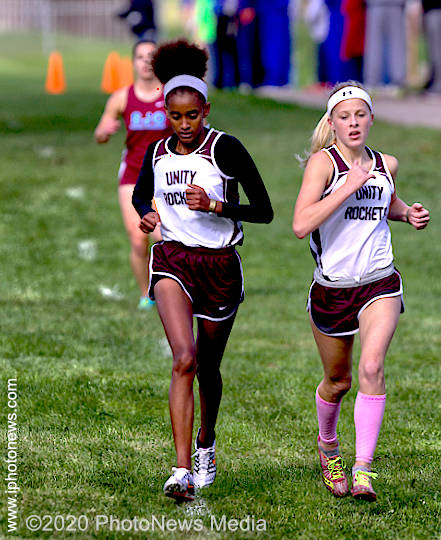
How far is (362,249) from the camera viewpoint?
17.6 feet

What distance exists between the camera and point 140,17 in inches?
1008

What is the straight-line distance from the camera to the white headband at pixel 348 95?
213 inches

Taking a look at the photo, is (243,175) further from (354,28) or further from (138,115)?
(354,28)

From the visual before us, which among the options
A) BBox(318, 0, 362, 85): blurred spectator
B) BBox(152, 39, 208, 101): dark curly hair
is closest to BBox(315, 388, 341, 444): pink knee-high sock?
BBox(152, 39, 208, 101): dark curly hair

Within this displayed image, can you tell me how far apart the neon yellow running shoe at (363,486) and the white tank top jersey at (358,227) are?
3.02 feet

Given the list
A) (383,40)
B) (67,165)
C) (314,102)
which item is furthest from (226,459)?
(314,102)

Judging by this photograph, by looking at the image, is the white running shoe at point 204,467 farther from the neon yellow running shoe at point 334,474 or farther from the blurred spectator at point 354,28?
the blurred spectator at point 354,28

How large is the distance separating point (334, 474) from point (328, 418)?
0.28 m

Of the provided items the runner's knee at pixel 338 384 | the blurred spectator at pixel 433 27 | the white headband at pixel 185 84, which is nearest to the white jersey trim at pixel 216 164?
the white headband at pixel 185 84

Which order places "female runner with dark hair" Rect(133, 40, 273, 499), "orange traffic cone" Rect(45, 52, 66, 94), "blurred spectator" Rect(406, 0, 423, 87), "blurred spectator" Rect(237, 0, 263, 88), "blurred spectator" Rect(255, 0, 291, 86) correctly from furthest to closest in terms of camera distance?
"orange traffic cone" Rect(45, 52, 66, 94) → "blurred spectator" Rect(237, 0, 263, 88) → "blurred spectator" Rect(255, 0, 291, 86) → "blurred spectator" Rect(406, 0, 423, 87) → "female runner with dark hair" Rect(133, 40, 273, 499)

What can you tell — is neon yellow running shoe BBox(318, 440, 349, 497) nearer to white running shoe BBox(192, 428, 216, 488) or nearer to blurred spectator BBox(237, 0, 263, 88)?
white running shoe BBox(192, 428, 216, 488)

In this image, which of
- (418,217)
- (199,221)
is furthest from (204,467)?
(418,217)

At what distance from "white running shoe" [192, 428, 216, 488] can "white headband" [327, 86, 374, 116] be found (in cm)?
183

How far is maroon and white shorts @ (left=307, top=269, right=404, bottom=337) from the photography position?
212 inches
